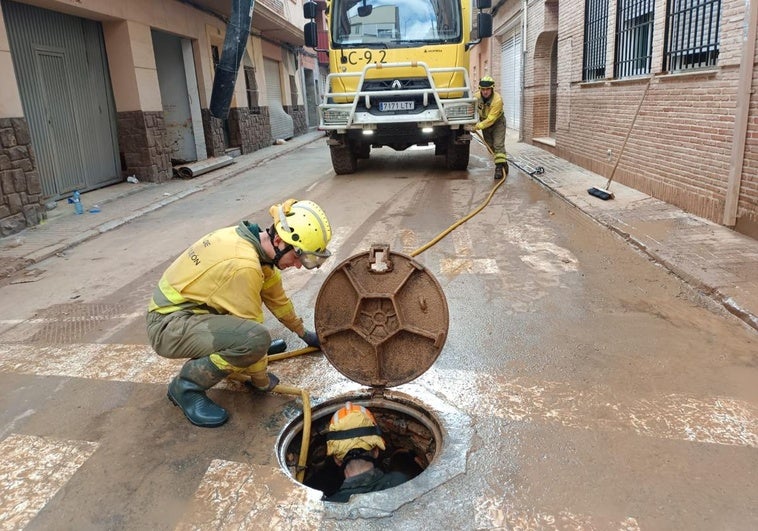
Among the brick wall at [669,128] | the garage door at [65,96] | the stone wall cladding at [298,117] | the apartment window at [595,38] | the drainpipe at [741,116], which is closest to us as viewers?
the drainpipe at [741,116]

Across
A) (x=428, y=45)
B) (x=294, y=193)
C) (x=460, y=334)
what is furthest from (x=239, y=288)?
(x=428, y=45)

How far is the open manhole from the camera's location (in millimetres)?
2967

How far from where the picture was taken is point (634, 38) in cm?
882

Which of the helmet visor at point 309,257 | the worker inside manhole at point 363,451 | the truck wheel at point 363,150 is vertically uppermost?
the helmet visor at point 309,257

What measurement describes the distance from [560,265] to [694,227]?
1.88 metres

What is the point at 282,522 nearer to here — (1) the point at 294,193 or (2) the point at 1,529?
(2) the point at 1,529

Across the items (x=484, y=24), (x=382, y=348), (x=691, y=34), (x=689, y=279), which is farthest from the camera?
(x=484, y=24)

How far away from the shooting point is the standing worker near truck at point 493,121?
991 cm

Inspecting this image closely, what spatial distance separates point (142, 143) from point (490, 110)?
651 centimetres

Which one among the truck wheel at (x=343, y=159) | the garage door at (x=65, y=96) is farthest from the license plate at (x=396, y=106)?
the garage door at (x=65, y=96)

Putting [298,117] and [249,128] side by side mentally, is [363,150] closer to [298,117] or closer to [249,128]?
[249,128]

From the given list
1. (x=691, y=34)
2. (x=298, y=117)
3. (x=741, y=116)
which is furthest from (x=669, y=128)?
(x=298, y=117)

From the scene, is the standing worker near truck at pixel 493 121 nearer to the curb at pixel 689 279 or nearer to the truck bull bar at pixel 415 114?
the truck bull bar at pixel 415 114

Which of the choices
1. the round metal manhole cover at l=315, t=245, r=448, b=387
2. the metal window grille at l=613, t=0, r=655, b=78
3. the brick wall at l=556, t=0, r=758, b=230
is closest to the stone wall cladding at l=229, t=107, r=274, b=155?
the brick wall at l=556, t=0, r=758, b=230
